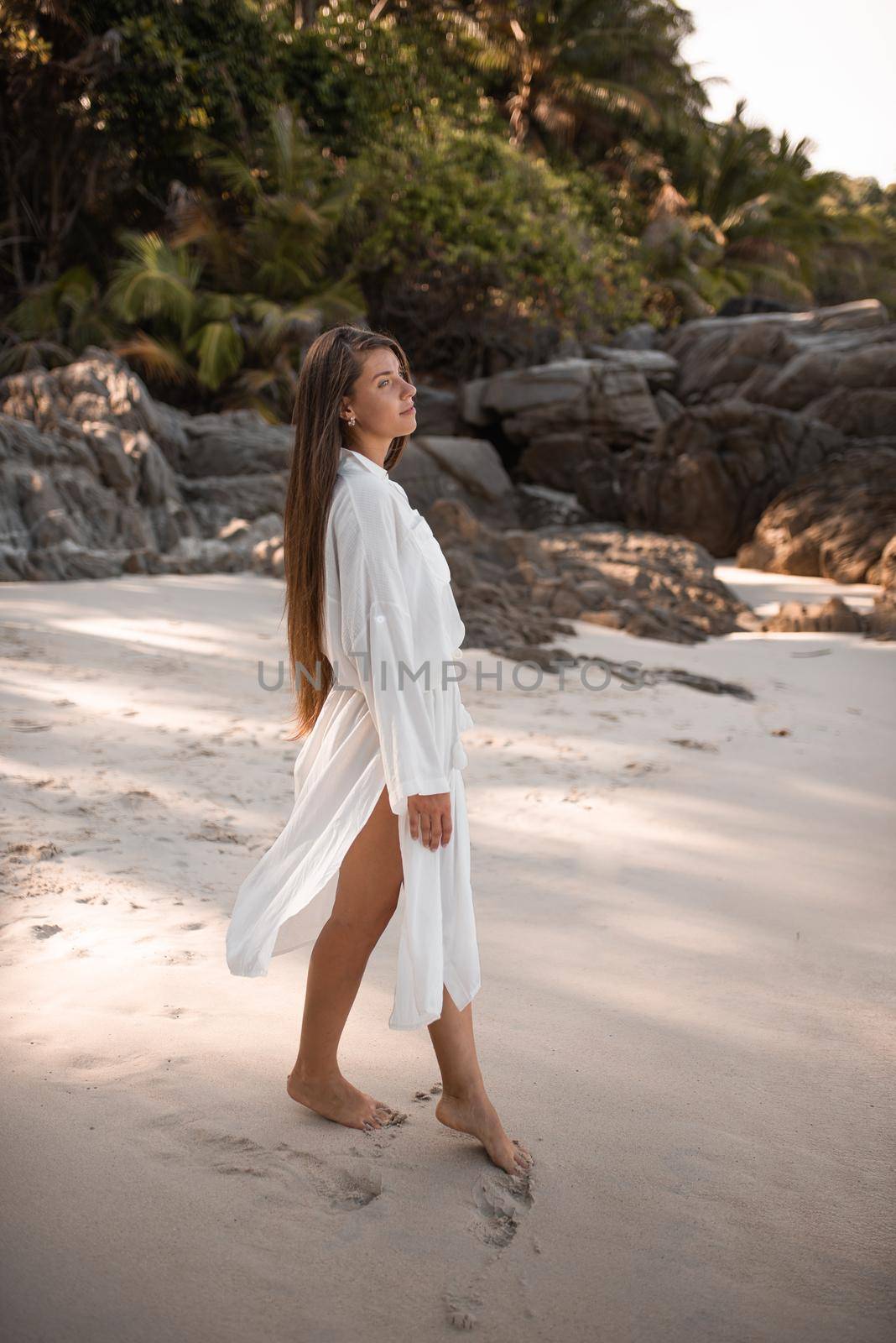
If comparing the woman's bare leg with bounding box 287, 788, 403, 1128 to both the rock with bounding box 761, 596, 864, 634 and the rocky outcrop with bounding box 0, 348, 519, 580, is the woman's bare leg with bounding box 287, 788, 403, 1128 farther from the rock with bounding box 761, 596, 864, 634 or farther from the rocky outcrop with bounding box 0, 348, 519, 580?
the rock with bounding box 761, 596, 864, 634

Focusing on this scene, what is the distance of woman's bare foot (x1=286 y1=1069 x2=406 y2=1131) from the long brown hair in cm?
81

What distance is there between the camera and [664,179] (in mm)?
23484

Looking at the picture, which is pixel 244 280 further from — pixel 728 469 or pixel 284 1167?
pixel 284 1167

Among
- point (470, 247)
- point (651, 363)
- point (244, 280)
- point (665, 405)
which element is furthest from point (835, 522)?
point (244, 280)

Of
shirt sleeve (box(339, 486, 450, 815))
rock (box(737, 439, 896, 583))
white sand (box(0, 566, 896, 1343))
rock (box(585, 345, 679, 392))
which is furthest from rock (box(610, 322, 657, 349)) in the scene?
shirt sleeve (box(339, 486, 450, 815))

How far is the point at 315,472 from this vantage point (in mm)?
2002

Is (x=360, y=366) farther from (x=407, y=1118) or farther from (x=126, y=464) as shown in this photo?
(x=126, y=464)

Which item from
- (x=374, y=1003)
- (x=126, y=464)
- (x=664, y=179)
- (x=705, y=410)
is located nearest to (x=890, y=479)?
(x=705, y=410)

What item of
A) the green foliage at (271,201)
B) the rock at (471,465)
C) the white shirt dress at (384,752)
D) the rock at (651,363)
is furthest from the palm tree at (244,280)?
the white shirt dress at (384,752)

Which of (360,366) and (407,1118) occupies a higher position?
(360,366)

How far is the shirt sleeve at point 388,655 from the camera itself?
6.16ft

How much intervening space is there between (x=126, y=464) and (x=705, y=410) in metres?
7.80

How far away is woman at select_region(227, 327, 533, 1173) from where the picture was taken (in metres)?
1.90

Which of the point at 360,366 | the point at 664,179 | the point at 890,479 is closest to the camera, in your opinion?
the point at 360,366
